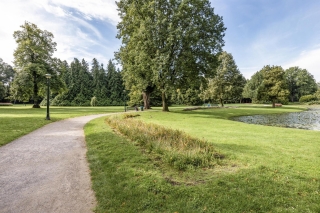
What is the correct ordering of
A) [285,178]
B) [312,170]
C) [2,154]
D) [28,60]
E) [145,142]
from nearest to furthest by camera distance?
[285,178], [312,170], [2,154], [145,142], [28,60]

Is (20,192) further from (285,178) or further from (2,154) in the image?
(285,178)

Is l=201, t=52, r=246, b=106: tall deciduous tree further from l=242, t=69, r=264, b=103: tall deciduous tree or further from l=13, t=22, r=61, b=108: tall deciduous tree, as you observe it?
l=13, t=22, r=61, b=108: tall deciduous tree

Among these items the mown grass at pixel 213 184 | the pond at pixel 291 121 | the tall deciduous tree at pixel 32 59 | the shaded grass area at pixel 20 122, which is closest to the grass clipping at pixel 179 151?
the mown grass at pixel 213 184

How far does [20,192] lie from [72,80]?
64.4 meters

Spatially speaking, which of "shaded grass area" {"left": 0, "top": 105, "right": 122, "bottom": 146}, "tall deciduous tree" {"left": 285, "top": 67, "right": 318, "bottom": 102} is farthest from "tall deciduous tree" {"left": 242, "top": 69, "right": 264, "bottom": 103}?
"shaded grass area" {"left": 0, "top": 105, "right": 122, "bottom": 146}

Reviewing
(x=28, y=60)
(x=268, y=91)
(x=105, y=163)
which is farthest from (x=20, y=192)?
(x=268, y=91)

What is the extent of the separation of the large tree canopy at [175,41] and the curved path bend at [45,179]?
52.7 feet

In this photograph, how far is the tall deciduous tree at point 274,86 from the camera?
138 feet

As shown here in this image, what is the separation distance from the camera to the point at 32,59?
36.2 metres

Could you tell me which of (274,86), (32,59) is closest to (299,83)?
(274,86)

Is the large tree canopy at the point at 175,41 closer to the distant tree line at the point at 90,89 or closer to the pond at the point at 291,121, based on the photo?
the pond at the point at 291,121

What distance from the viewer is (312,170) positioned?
16.6 ft

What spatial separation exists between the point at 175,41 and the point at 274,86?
32008 mm

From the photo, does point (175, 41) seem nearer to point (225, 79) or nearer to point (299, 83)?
point (225, 79)
